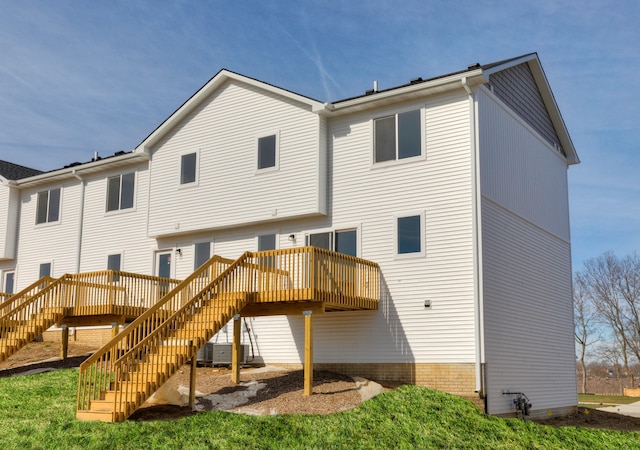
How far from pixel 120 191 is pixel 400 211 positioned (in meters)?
12.3

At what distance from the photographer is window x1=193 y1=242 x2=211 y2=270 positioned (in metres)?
24.1

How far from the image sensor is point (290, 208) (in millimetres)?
21703

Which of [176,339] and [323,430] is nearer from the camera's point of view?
[323,430]

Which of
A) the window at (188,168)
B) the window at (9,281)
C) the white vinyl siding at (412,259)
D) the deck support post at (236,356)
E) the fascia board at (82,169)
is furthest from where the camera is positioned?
the window at (9,281)

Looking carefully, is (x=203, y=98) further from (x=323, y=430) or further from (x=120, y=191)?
(x=323, y=430)

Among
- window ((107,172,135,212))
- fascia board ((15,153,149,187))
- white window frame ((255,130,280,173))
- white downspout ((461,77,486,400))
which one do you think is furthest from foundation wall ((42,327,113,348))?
white downspout ((461,77,486,400))

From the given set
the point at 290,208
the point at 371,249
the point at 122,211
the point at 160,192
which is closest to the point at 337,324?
the point at 371,249

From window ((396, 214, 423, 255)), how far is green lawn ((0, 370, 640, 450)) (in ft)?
13.5

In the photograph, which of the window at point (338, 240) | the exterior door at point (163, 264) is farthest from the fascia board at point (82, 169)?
the window at point (338, 240)

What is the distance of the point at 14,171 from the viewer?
33281 millimetres

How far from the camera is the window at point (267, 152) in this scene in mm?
22516

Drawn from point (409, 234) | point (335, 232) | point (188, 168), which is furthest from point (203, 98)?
point (409, 234)

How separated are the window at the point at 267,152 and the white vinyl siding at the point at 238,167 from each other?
0.62 feet

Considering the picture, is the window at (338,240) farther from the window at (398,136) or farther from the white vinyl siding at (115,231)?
the white vinyl siding at (115,231)
